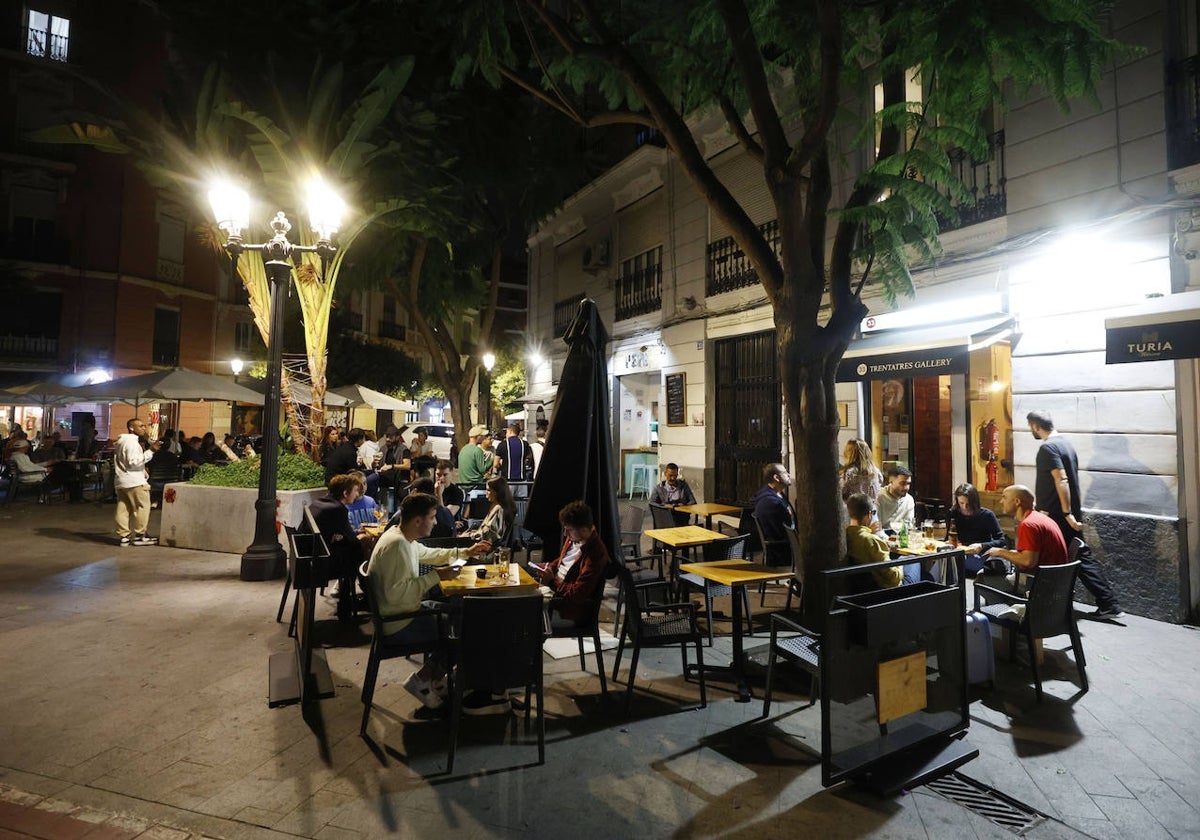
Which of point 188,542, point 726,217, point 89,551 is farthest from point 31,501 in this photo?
point 726,217

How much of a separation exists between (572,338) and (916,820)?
14.1 ft

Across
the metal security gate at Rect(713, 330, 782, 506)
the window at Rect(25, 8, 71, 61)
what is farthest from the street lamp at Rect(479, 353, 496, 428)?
the window at Rect(25, 8, 71, 61)

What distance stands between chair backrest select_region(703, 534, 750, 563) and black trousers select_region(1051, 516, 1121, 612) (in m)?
3.24

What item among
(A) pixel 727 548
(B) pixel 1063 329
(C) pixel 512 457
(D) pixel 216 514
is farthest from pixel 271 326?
(B) pixel 1063 329

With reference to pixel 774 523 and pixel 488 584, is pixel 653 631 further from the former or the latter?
pixel 774 523

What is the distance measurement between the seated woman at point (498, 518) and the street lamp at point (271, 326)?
2.84 m

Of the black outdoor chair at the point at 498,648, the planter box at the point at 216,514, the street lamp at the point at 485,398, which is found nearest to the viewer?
the black outdoor chair at the point at 498,648

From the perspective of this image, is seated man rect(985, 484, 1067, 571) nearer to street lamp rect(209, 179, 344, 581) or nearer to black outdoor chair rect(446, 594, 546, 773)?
black outdoor chair rect(446, 594, 546, 773)

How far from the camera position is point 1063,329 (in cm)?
698

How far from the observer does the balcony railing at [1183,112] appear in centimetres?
601

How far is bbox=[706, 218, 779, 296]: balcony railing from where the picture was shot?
1139cm

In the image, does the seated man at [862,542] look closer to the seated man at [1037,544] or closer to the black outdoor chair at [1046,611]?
the black outdoor chair at [1046,611]

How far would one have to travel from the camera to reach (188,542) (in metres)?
9.17

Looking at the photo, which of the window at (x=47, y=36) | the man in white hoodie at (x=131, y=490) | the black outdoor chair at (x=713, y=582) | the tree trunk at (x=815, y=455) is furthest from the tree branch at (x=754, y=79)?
the window at (x=47, y=36)
